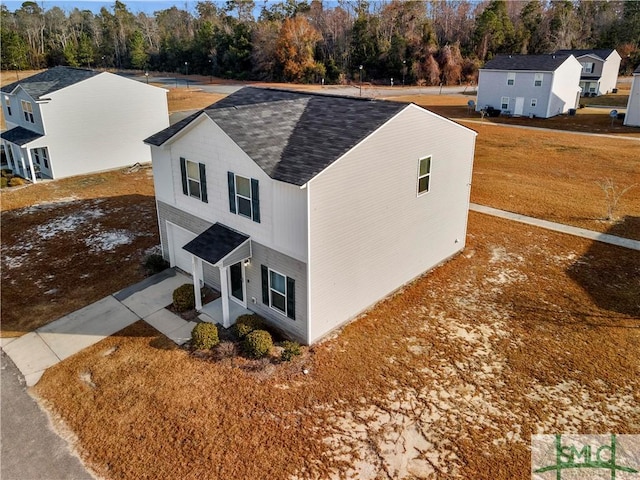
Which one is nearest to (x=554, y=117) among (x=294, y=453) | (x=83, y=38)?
(x=294, y=453)

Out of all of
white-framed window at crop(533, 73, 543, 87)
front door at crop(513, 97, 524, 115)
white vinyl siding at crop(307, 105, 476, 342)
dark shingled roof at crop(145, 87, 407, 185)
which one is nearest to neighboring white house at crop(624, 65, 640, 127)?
white-framed window at crop(533, 73, 543, 87)

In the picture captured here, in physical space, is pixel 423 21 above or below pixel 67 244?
above

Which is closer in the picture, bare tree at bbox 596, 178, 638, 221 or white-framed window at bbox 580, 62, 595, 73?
bare tree at bbox 596, 178, 638, 221

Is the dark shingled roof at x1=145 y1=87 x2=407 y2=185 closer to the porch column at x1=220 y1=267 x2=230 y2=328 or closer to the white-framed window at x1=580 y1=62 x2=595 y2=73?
the porch column at x1=220 y1=267 x2=230 y2=328

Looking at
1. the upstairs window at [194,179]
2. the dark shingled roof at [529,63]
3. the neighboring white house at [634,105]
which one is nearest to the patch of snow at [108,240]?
the upstairs window at [194,179]

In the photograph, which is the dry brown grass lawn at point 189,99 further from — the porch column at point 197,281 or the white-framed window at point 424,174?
the white-framed window at point 424,174

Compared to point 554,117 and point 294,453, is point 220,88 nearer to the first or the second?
point 554,117
